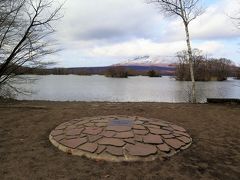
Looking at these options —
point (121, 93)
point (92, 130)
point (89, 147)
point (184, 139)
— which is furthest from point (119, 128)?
point (121, 93)

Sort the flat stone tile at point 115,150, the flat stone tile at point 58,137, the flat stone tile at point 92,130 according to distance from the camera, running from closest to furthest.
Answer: the flat stone tile at point 115,150 < the flat stone tile at point 58,137 < the flat stone tile at point 92,130

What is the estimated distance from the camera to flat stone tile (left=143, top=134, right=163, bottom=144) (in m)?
4.89

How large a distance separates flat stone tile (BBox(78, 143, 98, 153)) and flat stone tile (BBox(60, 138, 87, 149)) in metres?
0.12

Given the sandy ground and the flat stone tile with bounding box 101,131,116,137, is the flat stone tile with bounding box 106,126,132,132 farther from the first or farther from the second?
the sandy ground

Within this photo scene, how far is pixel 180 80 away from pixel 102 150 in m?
35.1

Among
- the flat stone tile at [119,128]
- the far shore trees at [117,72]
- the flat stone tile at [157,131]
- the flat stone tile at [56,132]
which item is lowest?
the flat stone tile at [56,132]

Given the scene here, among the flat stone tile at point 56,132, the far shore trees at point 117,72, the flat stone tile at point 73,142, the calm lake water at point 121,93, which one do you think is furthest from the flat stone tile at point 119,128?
the far shore trees at point 117,72

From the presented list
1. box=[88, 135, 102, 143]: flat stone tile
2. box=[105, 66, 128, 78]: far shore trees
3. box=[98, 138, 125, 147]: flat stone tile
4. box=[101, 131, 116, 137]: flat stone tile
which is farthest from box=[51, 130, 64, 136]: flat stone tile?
box=[105, 66, 128, 78]: far shore trees

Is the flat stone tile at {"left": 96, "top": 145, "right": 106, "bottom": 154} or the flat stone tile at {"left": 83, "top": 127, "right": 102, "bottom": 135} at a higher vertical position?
the flat stone tile at {"left": 83, "top": 127, "right": 102, "bottom": 135}

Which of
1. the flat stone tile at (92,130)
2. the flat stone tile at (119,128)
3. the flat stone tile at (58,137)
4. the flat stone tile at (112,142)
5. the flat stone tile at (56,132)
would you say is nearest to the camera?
the flat stone tile at (112,142)

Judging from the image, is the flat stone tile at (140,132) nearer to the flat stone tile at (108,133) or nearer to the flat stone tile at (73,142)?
the flat stone tile at (108,133)

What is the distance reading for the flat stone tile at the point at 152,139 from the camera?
4.89 metres

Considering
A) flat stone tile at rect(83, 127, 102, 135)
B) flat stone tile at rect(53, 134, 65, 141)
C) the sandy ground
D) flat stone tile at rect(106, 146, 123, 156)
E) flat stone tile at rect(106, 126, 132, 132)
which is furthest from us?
flat stone tile at rect(106, 126, 132, 132)

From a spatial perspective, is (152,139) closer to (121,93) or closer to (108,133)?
(108,133)
